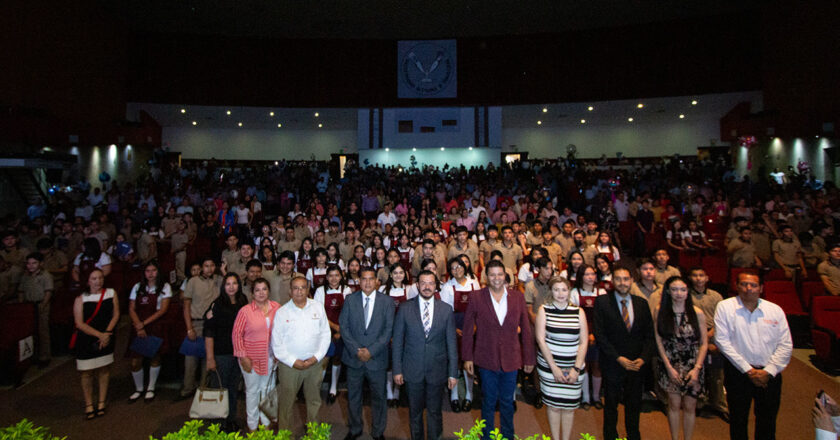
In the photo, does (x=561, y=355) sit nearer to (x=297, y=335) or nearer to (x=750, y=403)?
(x=750, y=403)

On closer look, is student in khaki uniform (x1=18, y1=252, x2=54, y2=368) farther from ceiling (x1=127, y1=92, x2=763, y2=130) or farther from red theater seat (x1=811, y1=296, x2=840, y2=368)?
ceiling (x1=127, y1=92, x2=763, y2=130)

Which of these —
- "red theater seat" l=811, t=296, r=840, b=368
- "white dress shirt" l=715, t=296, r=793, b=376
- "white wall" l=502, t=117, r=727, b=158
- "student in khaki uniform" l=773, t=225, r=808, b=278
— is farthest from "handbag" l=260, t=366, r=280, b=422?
"white wall" l=502, t=117, r=727, b=158

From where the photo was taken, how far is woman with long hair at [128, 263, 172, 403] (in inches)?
196

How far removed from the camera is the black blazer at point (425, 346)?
3.90 meters

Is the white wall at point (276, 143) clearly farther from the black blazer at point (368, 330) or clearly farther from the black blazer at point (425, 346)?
the black blazer at point (425, 346)

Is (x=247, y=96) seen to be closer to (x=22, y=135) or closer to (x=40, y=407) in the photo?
(x=22, y=135)

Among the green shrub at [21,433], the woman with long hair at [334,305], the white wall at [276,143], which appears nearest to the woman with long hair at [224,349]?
the woman with long hair at [334,305]

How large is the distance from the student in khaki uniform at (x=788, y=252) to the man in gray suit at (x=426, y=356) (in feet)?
22.0

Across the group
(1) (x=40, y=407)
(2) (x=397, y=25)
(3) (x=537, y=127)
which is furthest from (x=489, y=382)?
(3) (x=537, y=127)

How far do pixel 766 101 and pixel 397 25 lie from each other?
1559 cm

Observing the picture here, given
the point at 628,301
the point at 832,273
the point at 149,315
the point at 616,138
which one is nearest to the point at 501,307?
the point at 628,301

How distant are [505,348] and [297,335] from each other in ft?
6.21

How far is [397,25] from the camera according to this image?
65.3 ft

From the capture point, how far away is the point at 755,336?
3604 mm
